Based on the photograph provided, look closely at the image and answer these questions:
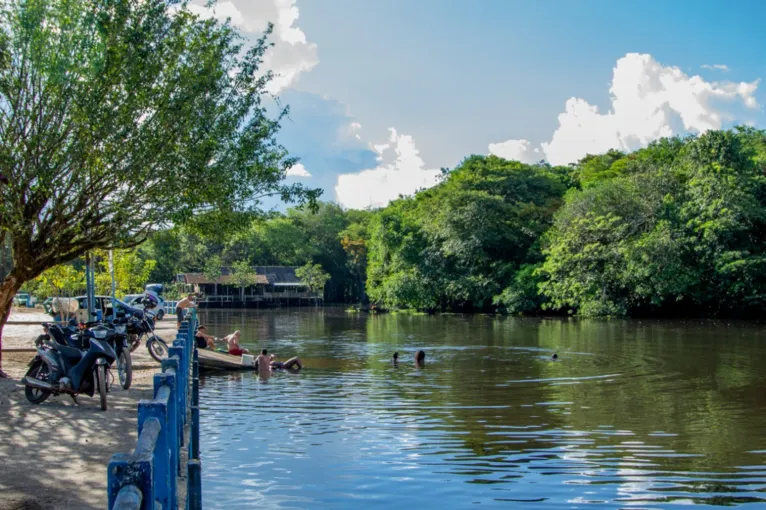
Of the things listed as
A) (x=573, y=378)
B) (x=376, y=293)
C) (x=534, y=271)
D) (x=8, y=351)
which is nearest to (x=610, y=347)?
(x=573, y=378)

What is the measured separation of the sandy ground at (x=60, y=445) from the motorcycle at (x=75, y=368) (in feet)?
1.00

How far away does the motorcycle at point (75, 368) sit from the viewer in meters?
9.62

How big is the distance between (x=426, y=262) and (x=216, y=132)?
40.7m

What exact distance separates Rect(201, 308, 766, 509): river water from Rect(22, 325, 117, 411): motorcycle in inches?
68.1

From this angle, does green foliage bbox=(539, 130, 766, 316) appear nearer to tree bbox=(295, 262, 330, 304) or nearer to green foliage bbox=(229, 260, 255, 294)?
tree bbox=(295, 262, 330, 304)

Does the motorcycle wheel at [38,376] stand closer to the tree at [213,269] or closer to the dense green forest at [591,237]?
the dense green forest at [591,237]

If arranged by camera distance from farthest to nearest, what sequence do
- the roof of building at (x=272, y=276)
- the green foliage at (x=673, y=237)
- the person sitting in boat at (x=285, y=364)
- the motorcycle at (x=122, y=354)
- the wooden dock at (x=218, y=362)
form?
the roof of building at (x=272, y=276)
the green foliage at (x=673, y=237)
the person sitting in boat at (x=285, y=364)
the wooden dock at (x=218, y=362)
the motorcycle at (x=122, y=354)

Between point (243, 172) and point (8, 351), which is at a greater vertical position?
point (243, 172)

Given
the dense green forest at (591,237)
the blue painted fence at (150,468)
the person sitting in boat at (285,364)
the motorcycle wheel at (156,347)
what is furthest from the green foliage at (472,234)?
the blue painted fence at (150,468)

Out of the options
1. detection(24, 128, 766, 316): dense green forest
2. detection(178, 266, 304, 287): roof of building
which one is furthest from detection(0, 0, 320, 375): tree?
detection(178, 266, 304, 287): roof of building

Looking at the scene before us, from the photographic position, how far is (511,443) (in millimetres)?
10156

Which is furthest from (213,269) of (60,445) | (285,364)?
(60,445)

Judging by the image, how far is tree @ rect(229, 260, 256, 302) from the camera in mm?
69438

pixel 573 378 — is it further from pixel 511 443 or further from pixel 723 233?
pixel 723 233
